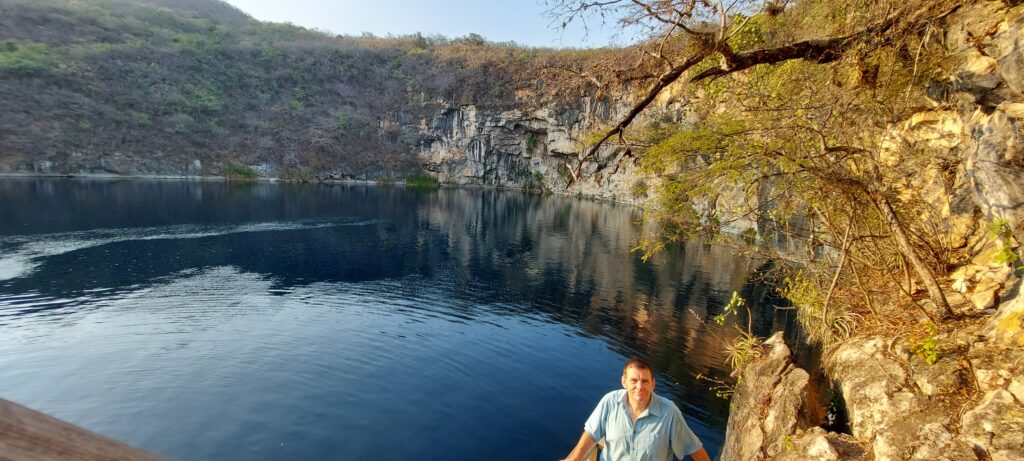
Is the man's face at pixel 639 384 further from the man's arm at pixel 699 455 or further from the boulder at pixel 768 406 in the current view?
the boulder at pixel 768 406

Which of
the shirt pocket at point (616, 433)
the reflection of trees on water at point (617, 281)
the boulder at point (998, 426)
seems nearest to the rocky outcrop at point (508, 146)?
→ the reflection of trees on water at point (617, 281)

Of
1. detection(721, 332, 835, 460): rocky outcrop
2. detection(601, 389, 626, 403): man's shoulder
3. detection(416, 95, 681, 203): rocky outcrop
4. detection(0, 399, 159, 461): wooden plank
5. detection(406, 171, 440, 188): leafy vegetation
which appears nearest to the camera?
detection(0, 399, 159, 461): wooden plank

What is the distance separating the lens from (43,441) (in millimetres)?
813

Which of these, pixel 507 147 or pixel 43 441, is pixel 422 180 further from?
pixel 43 441

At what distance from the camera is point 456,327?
1623cm

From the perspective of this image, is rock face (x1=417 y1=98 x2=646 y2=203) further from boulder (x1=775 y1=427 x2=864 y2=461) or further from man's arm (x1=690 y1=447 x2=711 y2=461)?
man's arm (x1=690 y1=447 x2=711 y2=461)

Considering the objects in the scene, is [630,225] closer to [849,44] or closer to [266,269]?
[266,269]

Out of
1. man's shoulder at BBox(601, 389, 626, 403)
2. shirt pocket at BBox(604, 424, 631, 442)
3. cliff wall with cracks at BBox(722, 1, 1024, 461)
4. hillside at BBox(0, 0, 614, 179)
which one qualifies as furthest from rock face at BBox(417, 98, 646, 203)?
shirt pocket at BBox(604, 424, 631, 442)

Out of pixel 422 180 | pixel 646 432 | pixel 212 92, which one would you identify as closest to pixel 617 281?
pixel 646 432

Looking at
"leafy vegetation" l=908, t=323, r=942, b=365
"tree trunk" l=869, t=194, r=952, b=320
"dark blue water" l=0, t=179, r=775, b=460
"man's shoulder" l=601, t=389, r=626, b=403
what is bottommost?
"dark blue water" l=0, t=179, r=775, b=460

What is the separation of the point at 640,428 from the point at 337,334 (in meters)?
12.6

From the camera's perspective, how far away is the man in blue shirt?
14.0ft

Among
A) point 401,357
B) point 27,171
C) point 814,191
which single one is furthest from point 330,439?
point 27,171

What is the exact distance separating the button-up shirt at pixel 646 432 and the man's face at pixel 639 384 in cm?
12
